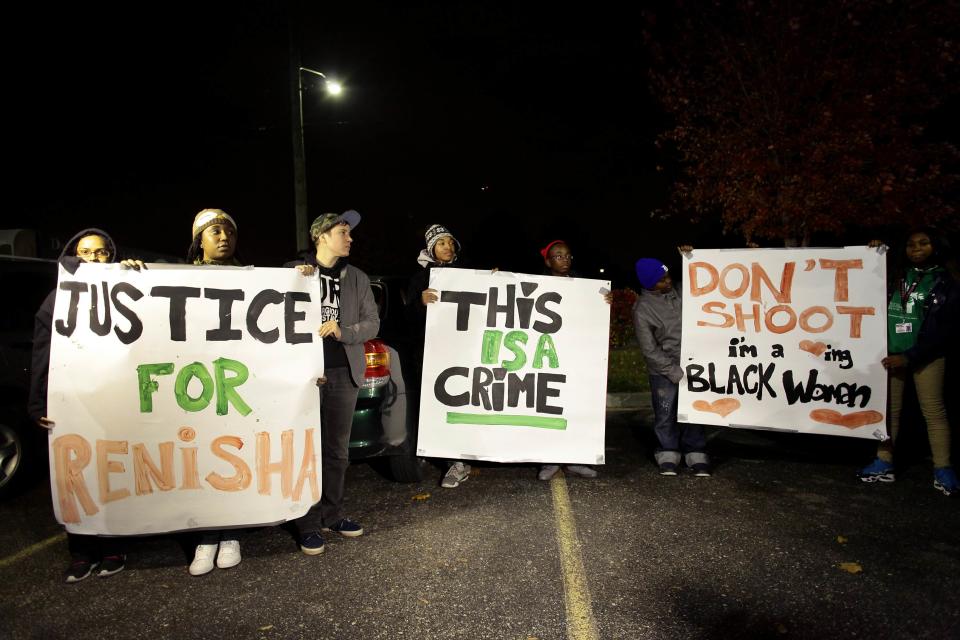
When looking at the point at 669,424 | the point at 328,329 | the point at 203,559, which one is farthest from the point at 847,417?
the point at 203,559

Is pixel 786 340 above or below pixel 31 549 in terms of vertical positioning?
above

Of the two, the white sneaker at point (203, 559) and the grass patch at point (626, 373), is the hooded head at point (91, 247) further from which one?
the grass patch at point (626, 373)

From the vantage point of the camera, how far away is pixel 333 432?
3.43 meters

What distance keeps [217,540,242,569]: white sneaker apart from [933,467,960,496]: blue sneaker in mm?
4524

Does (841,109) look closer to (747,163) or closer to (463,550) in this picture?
(747,163)

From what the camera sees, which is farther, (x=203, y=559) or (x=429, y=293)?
(x=429, y=293)

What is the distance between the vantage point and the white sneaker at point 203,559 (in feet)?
10.1

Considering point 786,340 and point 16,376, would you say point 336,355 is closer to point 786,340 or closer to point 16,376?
point 16,376

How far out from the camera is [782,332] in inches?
174

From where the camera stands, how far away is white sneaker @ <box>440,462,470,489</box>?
4.39 meters

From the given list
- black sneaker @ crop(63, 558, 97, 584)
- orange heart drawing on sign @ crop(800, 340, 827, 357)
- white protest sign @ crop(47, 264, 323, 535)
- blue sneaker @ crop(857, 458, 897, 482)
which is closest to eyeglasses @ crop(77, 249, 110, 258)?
white protest sign @ crop(47, 264, 323, 535)

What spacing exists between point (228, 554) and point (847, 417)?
13.5ft

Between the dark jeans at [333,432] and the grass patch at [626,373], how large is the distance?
5127mm

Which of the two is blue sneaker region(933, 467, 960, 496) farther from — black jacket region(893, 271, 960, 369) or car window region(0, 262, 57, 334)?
car window region(0, 262, 57, 334)
